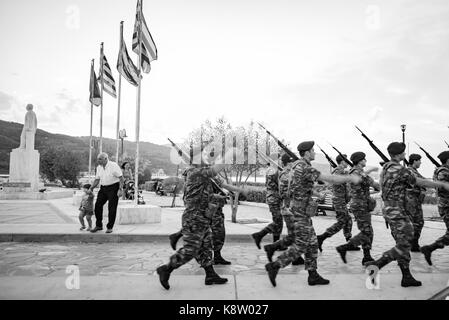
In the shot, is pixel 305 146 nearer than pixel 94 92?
Yes

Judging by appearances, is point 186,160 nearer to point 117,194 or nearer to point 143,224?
point 117,194

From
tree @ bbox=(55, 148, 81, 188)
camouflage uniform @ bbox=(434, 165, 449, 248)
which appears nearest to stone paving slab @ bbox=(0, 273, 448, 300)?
camouflage uniform @ bbox=(434, 165, 449, 248)

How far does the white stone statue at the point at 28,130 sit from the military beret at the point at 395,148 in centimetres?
2280

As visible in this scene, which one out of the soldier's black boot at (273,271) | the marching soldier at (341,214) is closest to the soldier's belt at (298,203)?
the soldier's black boot at (273,271)

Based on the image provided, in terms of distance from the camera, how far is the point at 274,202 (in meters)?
7.32

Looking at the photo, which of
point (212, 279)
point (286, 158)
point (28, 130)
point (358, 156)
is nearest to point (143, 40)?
point (286, 158)

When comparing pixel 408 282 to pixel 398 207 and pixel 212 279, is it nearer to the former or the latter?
pixel 398 207

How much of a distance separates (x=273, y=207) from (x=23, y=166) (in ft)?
66.4

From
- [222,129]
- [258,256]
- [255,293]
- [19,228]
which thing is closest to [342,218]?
[258,256]

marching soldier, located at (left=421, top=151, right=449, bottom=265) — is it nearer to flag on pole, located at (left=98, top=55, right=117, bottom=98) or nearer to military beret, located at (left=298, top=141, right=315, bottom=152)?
military beret, located at (left=298, top=141, right=315, bottom=152)

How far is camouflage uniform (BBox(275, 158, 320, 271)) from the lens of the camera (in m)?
4.68

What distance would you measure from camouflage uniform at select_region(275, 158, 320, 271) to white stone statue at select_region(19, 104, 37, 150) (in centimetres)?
2193

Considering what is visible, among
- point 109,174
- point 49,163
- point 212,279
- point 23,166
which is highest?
point 49,163

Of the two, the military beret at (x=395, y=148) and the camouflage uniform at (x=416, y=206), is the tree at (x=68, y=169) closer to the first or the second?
the camouflage uniform at (x=416, y=206)
